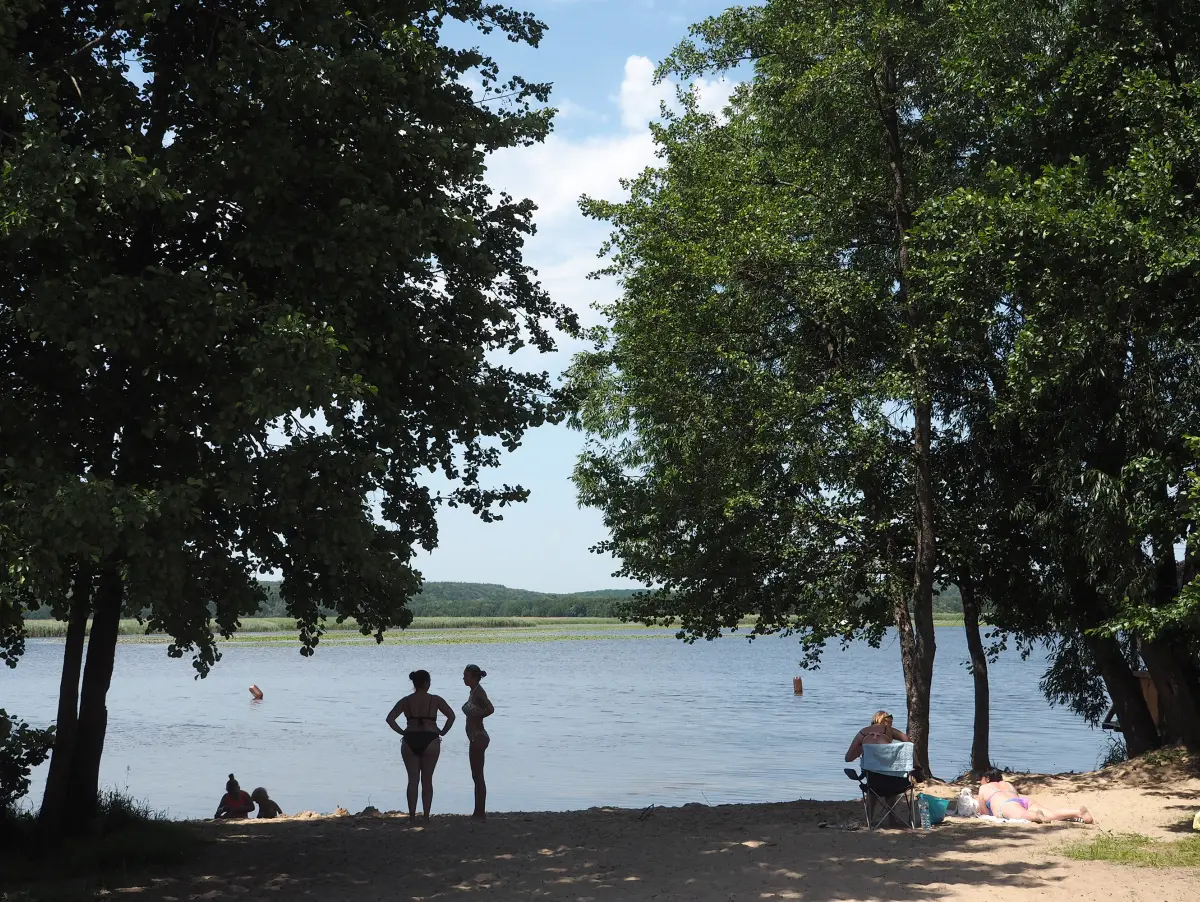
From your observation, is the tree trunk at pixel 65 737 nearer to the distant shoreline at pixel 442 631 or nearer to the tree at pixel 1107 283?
the tree at pixel 1107 283

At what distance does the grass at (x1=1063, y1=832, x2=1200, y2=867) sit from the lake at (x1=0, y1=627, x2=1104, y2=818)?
33.4 feet

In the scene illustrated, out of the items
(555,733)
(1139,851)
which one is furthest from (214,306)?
(555,733)

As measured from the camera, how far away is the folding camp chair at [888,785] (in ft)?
40.3

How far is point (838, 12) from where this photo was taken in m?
17.8

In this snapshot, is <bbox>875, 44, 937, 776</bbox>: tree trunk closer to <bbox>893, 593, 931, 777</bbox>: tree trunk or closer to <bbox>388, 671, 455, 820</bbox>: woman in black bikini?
<bbox>893, 593, 931, 777</bbox>: tree trunk

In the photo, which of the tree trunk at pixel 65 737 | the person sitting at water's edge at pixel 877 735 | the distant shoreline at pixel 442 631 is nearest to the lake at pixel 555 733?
the person sitting at water's edge at pixel 877 735

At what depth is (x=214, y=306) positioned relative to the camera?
8812mm

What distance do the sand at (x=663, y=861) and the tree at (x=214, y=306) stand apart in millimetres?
2005

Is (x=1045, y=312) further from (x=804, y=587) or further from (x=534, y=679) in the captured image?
(x=534, y=679)

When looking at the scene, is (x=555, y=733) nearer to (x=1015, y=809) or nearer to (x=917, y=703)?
(x=917, y=703)

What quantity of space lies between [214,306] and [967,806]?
9.97 meters

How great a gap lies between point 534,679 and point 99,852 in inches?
1840

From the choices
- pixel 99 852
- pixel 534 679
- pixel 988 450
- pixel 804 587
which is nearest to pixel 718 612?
pixel 804 587

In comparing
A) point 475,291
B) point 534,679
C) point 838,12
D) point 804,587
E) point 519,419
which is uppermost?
point 838,12
